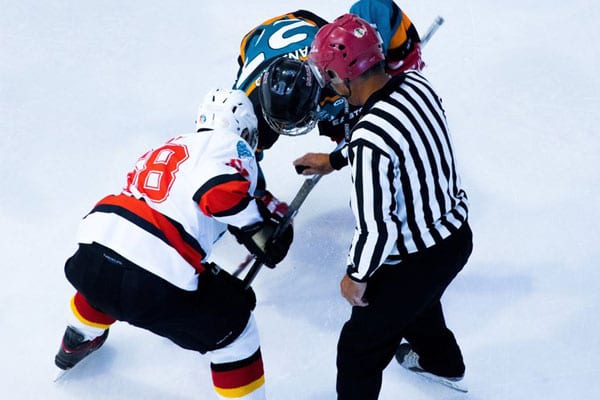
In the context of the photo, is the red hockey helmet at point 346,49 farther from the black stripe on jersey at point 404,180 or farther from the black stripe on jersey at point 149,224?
the black stripe on jersey at point 149,224

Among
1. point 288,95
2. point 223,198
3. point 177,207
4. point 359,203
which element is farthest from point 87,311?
point 359,203

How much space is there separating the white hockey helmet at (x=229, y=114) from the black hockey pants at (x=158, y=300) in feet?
1.33

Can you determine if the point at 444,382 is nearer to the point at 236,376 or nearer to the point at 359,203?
the point at 236,376

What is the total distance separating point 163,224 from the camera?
178cm

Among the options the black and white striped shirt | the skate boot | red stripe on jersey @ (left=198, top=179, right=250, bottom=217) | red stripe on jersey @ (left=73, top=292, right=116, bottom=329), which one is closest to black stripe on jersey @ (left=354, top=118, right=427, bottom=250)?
the black and white striped shirt

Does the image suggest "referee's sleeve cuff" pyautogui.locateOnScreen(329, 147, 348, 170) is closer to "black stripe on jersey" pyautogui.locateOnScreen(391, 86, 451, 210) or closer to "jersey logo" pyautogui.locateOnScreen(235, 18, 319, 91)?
"jersey logo" pyautogui.locateOnScreen(235, 18, 319, 91)

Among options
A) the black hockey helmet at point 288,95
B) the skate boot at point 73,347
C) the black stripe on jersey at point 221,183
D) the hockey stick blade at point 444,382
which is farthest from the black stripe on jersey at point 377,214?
the skate boot at point 73,347

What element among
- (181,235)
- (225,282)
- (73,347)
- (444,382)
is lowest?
(444,382)

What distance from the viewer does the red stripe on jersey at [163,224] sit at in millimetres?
1780

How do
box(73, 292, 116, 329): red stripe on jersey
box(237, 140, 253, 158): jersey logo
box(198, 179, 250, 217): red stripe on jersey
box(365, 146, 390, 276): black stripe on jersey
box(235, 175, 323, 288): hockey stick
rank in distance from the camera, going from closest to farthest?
box(365, 146, 390, 276): black stripe on jersey
box(198, 179, 250, 217): red stripe on jersey
box(237, 140, 253, 158): jersey logo
box(73, 292, 116, 329): red stripe on jersey
box(235, 175, 323, 288): hockey stick

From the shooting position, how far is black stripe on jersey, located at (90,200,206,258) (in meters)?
1.78

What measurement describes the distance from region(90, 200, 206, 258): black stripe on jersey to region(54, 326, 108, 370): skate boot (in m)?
0.53

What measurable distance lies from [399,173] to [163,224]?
621 mm

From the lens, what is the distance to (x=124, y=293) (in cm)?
178
